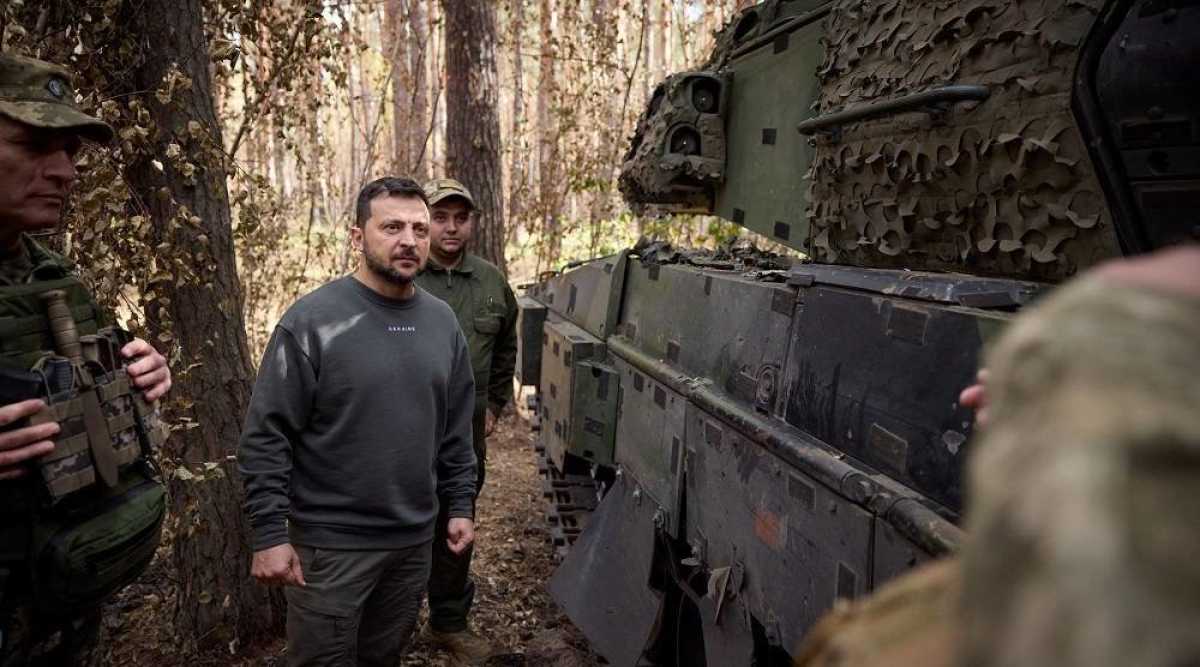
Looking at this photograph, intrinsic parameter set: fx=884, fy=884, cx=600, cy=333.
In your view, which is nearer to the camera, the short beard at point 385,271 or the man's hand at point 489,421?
the short beard at point 385,271

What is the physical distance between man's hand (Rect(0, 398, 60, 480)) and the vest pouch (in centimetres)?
24

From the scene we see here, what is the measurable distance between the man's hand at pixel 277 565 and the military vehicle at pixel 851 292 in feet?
4.59

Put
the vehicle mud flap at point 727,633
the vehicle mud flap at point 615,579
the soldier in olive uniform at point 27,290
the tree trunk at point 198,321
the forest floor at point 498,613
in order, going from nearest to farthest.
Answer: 1. the soldier in olive uniform at point 27,290
2. the vehicle mud flap at point 727,633
3. the tree trunk at point 198,321
4. the vehicle mud flap at point 615,579
5. the forest floor at point 498,613

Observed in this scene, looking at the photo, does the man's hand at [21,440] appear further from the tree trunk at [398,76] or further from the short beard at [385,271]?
the tree trunk at [398,76]

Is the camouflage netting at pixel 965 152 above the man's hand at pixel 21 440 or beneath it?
above

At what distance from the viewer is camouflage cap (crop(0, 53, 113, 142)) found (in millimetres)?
2248

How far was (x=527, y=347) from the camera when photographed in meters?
6.00

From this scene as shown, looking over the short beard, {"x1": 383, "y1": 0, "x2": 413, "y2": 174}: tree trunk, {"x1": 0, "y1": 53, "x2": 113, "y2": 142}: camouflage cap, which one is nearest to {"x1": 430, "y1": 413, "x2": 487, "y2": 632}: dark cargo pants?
the short beard

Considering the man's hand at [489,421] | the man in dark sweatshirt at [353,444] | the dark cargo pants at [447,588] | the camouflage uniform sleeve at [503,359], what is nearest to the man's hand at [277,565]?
the man in dark sweatshirt at [353,444]

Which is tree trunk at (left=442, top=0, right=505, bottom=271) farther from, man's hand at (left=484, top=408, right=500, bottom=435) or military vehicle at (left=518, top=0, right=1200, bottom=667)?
military vehicle at (left=518, top=0, right=1200, bottom=667)

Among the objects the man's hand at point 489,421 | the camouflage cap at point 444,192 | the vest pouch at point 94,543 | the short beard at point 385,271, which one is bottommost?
the man's hand at point 489,421

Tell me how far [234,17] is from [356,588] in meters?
2.69

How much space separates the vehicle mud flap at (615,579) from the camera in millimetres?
3885

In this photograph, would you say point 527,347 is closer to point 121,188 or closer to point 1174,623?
point 121,188
